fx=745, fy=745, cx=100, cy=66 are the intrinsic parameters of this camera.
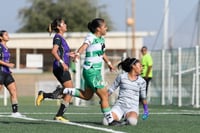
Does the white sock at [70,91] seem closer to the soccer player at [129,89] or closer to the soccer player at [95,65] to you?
the soccer player at [95,65]

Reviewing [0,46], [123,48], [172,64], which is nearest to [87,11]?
[123,48]

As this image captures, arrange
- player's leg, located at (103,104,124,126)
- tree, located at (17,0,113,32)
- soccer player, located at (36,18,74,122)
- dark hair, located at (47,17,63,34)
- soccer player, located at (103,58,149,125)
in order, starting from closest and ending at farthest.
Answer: player's leg, located at (103,104,124,126) → soccer player, located at (103,58,149,125) → soccer player, located at (36,18,74,122) → dark hair, located at (47,17,63,34) → tree, located at (17,0,113,32)

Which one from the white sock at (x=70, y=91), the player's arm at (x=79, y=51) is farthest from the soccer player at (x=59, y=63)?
the player's arm at (x=79, y=51)

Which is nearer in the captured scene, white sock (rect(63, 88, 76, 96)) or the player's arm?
the player's arm

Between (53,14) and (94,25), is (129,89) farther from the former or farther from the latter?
(53,14)

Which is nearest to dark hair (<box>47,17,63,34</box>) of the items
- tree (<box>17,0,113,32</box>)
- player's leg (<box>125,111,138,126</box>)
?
player's leg (<box>125,111,138,126</box>)

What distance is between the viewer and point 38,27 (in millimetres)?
88062

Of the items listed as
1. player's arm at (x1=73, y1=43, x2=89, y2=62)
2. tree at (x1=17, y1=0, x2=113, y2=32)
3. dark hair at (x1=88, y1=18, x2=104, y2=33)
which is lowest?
player's arm at (x1=73, y1=43, x2=89, y2=62)

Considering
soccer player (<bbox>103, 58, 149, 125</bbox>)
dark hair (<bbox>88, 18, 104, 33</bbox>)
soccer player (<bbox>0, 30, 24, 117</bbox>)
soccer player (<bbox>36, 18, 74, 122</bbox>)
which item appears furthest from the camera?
soccer player (<bbox>0, 30, 24, 117</bbox>)

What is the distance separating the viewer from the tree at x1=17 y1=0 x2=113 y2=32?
8775 centimetres

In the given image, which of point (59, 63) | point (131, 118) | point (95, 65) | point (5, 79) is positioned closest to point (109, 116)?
point (131, 118)

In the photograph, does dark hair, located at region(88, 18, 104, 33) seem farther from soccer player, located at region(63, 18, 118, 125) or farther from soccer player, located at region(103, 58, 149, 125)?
soccer player, located at region(103, 58, 149, 125)

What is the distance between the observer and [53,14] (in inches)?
3556

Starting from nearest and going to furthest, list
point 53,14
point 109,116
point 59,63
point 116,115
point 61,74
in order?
point 109,116 < point 116,115 < point 59,63 < point 61,74 < point 53,14
